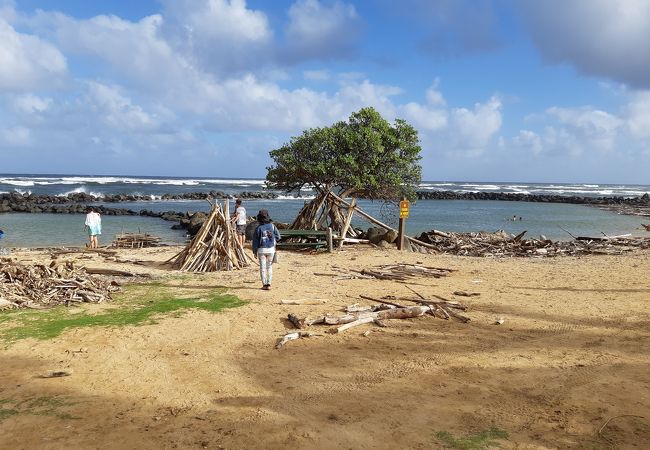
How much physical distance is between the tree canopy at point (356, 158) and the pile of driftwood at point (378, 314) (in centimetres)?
826

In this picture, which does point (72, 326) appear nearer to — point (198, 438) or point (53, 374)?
point (53, 374)

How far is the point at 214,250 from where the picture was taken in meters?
12.3

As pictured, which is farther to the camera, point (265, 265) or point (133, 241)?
point (133, 241)

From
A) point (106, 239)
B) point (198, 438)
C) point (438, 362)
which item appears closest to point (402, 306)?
point (438, 362)

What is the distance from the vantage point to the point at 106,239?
2122cm

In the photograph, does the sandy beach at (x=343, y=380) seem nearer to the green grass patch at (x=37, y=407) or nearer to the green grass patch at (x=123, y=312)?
the green grass patch at (x=37, y=407)

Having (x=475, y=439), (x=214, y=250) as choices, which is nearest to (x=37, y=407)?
(x=475, y=439)

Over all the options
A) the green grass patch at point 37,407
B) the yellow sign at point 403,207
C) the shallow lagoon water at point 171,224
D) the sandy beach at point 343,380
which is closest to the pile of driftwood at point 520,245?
the shallow lagoon water at point 171,224

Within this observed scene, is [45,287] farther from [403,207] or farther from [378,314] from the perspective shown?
[403,207]

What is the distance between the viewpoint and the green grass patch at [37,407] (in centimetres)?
471

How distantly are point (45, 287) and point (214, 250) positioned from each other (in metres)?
4.19

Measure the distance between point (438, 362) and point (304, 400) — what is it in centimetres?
198

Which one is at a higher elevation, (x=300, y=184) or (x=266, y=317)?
(x=300, y=184)

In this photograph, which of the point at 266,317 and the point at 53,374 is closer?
the point at 53,374
